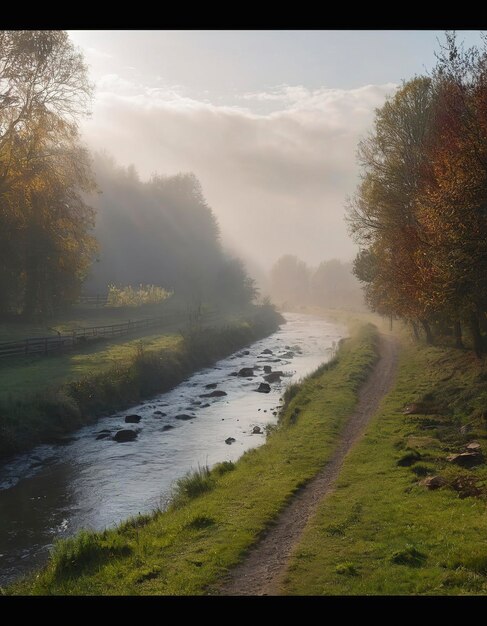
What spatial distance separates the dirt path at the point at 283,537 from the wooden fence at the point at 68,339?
2503 cm

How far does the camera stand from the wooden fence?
40.1 meters

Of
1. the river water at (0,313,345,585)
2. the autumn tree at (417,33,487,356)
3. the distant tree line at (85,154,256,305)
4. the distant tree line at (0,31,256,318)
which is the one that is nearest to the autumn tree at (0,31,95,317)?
the distant tree line at (0,31,256,318)

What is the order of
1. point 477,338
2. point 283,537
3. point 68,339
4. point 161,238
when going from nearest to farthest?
point 283,537 → point 477,338 → point 68,339 → point 161,238

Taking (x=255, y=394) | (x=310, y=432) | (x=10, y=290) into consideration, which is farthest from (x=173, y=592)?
(x=10, y=290)

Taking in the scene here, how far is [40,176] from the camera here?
41906 millimetres

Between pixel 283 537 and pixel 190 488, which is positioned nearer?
pixel 283 537

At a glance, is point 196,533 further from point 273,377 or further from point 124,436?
point 273,377

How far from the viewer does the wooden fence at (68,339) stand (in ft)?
132

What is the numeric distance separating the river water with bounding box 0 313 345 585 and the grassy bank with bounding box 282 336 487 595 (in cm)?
738

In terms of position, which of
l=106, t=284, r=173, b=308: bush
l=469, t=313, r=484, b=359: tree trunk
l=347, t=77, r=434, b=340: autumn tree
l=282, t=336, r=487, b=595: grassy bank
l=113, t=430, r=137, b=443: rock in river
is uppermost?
l=347, t=77, r=434, b=340: autumn tree

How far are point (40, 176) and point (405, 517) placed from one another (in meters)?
36.9

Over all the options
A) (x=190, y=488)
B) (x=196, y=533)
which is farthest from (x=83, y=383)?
(x=196, y=533)

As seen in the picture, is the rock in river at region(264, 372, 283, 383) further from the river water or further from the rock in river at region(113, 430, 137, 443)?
the rock in river at region(113, 430, 137, 443)

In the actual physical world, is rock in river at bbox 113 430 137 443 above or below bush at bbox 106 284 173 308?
below
